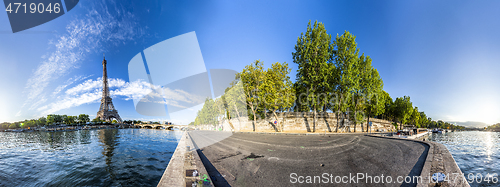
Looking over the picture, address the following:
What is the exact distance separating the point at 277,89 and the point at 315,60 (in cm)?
843

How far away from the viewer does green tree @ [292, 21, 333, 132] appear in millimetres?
26531

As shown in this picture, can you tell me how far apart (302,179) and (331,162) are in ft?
8.71

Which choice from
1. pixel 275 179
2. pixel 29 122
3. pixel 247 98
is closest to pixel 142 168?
pixel 275 179

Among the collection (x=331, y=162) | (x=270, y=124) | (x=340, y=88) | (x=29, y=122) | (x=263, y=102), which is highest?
(x=340, y=88)

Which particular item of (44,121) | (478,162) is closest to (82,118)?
(44,121)

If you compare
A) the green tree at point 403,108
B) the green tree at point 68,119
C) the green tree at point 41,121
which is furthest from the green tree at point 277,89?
the green tree at point 41,121

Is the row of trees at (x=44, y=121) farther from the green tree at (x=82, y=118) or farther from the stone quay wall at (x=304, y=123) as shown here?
the stone quay wall at (x=304, y=123)

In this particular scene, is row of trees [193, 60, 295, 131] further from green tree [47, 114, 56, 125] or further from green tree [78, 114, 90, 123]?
green tree [78, 114, 90, 123]

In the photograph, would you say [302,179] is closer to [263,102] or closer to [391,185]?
[391,185]

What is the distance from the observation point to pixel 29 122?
88.4m

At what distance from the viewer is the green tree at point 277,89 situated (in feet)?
94.2

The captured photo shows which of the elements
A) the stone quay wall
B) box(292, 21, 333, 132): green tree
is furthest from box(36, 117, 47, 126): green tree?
box(292, 21, 333, 132): green tree

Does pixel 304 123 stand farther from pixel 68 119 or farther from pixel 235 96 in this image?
pixel 68 119

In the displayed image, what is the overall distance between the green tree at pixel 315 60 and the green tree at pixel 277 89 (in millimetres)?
3339
